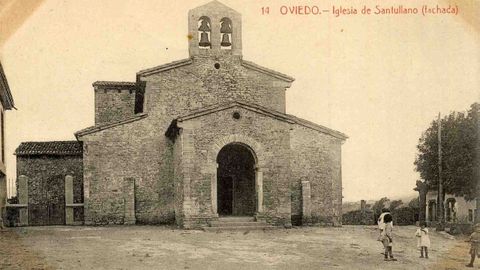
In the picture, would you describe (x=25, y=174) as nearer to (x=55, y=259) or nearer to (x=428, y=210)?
(x=55, y=259)

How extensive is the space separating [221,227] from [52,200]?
1178 centimetres

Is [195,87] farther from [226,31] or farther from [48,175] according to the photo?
[48,175]

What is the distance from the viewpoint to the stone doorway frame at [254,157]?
19.6 meters

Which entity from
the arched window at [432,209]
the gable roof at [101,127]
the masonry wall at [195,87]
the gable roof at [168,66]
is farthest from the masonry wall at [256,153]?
the arched window at [432,209]

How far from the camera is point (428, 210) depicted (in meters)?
43.7

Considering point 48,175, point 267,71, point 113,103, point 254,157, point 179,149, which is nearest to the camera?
point 254,157

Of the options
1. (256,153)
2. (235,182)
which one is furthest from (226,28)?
(235,182)

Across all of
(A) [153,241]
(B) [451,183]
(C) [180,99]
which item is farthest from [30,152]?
(B) [451,183]

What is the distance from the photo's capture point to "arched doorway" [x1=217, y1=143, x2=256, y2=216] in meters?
23.3

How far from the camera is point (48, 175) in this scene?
27312mm

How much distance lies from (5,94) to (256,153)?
29.3 ft

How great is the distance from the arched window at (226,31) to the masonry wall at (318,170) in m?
4.61

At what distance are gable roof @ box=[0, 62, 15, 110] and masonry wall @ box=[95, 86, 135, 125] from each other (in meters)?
6.79

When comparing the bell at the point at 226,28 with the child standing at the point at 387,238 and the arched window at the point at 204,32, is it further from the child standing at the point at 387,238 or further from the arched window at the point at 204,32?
the child standing at the point at 387,238
